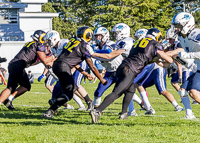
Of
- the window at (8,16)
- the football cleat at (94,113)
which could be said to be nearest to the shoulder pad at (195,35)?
the football cleat at (94,113)

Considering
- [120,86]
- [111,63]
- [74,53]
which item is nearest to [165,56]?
[120,86]

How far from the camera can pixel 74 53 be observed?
6.64 metres

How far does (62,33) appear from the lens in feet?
172

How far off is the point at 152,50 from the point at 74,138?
7.02 feet

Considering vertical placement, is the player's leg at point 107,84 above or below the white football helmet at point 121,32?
below

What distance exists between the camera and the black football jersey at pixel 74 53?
6582 millimetres

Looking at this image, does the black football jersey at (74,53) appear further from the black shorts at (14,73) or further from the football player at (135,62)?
the black shorts at (14,73)

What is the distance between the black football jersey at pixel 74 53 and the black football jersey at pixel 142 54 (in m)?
0.80

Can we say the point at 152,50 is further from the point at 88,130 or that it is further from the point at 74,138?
the point at 74,138

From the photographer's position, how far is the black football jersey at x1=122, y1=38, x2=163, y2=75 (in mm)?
6181

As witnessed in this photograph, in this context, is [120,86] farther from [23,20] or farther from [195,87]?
[23,20]

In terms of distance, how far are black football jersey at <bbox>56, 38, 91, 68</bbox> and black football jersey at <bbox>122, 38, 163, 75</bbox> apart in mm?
801

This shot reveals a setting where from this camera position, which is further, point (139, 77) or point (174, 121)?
point (139, 77)

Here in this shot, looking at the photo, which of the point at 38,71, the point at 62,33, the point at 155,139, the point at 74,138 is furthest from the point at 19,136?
the point at 62,33
